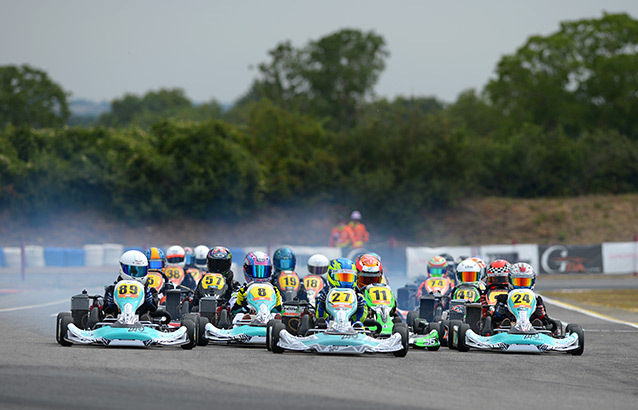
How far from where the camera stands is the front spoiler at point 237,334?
579 inches

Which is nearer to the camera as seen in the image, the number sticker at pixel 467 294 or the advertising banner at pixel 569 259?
the number sticker at pixel 467 294

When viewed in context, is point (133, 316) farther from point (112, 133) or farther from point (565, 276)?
point (112, 133)

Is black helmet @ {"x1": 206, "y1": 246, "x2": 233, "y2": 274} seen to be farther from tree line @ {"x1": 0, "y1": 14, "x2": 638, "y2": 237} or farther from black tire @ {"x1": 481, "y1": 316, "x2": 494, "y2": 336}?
tree line @ {"x1": 0, "y1": 14, "x2": 638, "y2": 237}

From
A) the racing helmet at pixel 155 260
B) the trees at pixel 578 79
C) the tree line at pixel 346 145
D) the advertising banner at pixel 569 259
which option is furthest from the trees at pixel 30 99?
the racing helmet at pixel 155 260

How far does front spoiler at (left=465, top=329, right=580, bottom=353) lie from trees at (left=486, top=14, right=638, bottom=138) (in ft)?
160

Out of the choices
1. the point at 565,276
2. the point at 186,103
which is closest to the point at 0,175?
the point at 565,276

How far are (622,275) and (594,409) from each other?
2917 cm

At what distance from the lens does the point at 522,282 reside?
15.5 metres

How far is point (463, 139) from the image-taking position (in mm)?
52219

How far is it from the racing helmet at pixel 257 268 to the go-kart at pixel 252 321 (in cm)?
58

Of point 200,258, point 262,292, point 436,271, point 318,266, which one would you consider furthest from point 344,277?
point 200,258

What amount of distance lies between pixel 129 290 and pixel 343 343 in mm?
2970

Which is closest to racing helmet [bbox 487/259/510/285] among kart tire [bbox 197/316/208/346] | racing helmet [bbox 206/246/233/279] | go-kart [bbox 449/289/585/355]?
→ go-kart [bbox 449/289/585/355]

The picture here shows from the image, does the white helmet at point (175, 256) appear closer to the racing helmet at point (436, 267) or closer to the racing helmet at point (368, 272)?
the racing helmet at point (436, 267)
